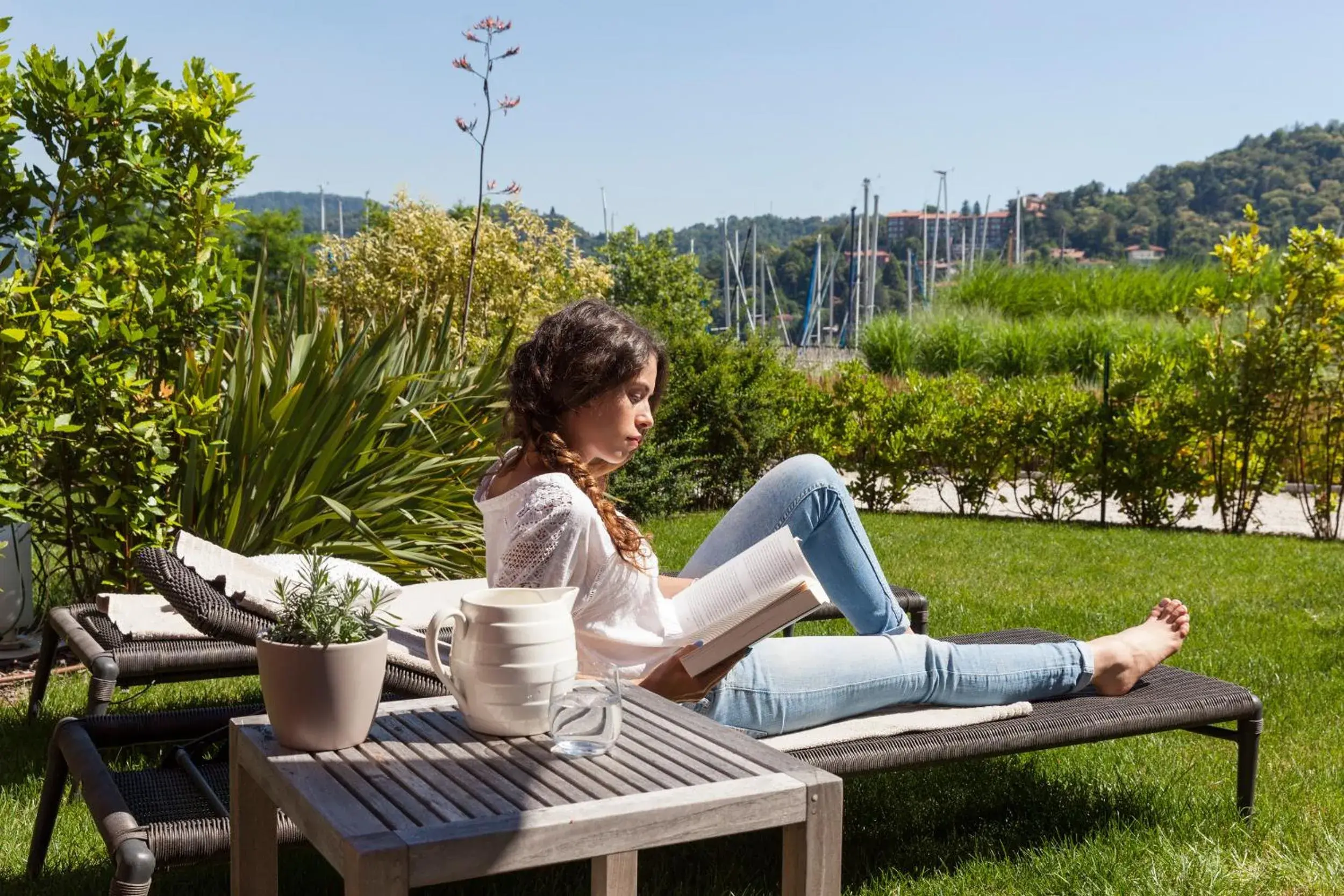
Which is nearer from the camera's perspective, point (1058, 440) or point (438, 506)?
point (438, 506)

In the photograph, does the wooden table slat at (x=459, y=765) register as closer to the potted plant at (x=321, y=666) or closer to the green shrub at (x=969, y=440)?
the potted plant at (x=321, y=666)

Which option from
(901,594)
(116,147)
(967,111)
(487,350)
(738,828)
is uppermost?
(967,111)

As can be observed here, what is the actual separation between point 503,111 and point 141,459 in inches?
138

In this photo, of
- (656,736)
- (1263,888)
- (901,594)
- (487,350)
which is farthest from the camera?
(487,350)

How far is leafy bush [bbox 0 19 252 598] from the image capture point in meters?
3.87

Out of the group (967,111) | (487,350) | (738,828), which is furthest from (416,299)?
(967,111)

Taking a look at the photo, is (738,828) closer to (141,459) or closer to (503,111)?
(141,459)

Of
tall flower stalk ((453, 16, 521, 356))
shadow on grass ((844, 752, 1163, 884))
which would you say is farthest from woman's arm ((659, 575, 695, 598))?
tall flower stalk ((453, 16, 521, 356))

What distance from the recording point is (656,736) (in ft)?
6.00

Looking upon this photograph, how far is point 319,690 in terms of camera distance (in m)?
1.66

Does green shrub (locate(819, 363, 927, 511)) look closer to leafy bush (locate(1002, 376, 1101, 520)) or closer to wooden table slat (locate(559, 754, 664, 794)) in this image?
leafy bush (locate(1002, 376, 1101, 520))

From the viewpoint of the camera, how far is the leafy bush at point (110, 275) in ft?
12.7

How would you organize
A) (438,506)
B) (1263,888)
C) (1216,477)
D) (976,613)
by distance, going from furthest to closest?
(1216,477), (976,613), (438,506), (1263,888)

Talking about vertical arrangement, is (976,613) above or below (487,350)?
below
